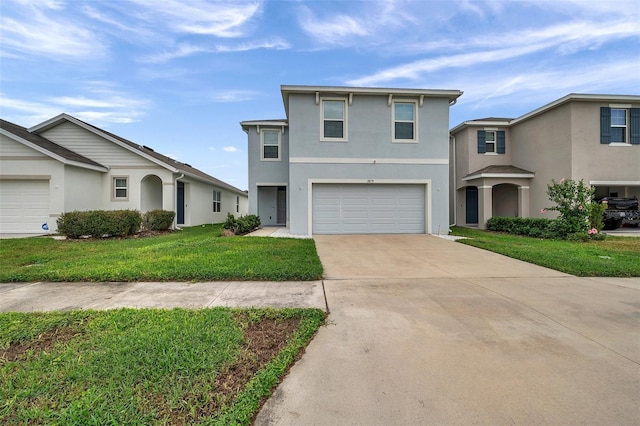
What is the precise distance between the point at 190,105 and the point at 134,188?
5.90m

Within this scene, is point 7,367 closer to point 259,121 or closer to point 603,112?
point 259,121

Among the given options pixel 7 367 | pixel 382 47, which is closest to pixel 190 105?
pixel 382 47

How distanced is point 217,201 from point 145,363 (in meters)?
20.5

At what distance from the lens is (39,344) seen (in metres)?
2.84

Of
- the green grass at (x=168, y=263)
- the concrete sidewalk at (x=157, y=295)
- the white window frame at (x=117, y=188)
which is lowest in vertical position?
the concrete sidewalk at (x=157, y=295)

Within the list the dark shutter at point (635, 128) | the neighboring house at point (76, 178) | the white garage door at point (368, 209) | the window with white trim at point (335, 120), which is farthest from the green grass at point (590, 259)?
the neighboring house at point (76, 178)

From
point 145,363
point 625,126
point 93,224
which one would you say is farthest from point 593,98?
point 93,224

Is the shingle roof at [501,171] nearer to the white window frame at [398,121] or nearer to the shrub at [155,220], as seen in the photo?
the white window frame at [398,121]

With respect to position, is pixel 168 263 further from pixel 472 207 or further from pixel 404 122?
pixel 472 207

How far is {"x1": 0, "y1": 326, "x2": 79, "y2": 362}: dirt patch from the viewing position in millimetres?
2633

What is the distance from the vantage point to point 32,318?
133 inches

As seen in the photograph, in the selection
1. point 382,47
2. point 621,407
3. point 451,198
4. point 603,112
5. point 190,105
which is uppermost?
point 382,47

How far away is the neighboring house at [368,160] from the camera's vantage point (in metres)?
12.1

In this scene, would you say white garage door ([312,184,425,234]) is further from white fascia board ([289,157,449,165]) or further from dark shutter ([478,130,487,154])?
dark shutter ([478,130,487,154])
